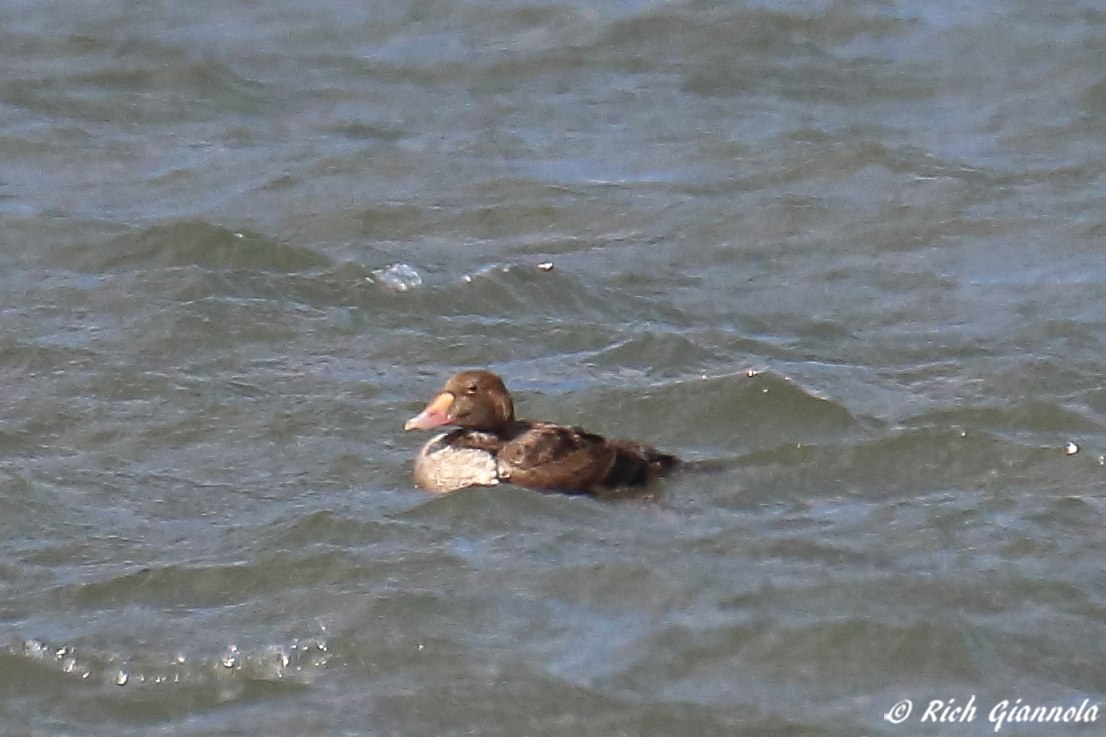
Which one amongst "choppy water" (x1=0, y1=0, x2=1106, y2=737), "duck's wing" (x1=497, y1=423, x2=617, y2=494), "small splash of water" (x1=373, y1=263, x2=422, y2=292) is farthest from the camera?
"small splash of water" (x1=373, y1=263, x2=422, y2=292)

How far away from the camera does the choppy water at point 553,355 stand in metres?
7.88

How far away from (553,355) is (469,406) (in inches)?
55.8

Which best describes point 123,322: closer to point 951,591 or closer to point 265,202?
point 265,202

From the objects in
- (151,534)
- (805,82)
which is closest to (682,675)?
(151,534)

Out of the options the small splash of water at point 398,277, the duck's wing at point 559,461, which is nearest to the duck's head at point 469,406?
the duck's wing at point 559,461

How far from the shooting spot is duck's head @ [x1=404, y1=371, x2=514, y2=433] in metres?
9.66

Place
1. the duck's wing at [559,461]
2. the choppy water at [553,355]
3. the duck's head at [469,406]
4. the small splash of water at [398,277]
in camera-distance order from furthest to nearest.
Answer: the small splash of water at [398,277], the duck's head at [469,406], the duck's wing at [559,461], the choppy water at [553,355]

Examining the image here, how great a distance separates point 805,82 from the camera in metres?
15.1

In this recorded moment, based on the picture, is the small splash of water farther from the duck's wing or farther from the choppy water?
the duck's wing

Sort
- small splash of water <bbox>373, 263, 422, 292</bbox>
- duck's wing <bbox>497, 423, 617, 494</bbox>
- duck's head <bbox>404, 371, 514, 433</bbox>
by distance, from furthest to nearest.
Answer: small splash of water <bbox>373, 263, 422, 292</bbox> < duck's head <bbox>404, 371, 514, 433</bbox> < duck's wing <bbox>497, 423, 617, 494</bbox>

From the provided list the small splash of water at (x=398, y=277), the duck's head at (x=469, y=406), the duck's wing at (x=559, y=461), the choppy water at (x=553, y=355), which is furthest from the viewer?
the small splash of water at (x=398, y=277)

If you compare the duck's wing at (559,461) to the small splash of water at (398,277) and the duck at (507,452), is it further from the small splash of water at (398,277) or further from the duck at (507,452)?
the small splash of water at (398,277)

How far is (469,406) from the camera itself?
9672 mm

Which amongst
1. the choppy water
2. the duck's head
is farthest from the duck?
the choppy water
